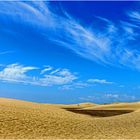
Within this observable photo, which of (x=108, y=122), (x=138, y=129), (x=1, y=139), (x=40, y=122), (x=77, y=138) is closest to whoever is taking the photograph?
(x=1, y=139)

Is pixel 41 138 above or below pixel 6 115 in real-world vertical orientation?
below

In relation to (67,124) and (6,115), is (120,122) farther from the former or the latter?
(6,115)

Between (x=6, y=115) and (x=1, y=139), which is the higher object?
(x=6, y=115)

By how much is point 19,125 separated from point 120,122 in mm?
10875

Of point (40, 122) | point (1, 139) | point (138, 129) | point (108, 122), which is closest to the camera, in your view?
point (1, 139)

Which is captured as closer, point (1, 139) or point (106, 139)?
point (1, 139)

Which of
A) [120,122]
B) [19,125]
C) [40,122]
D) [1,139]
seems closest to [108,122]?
[120,122]

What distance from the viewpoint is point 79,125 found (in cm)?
2909

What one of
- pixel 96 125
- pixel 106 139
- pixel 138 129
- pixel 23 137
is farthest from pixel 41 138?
pixel 138 129

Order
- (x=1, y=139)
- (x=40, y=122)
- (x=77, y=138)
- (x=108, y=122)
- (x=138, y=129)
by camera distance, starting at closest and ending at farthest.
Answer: (x=1, y=139) → (x=77, y=138) → (x=40, y=122) → (x=138, y=129) → (x=108, y=122)

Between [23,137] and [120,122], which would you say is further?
[120,122]

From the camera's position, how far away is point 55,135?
25.0 metres

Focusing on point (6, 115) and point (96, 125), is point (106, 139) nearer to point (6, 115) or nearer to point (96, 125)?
point (96, 125)

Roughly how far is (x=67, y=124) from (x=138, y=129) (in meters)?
6.27
